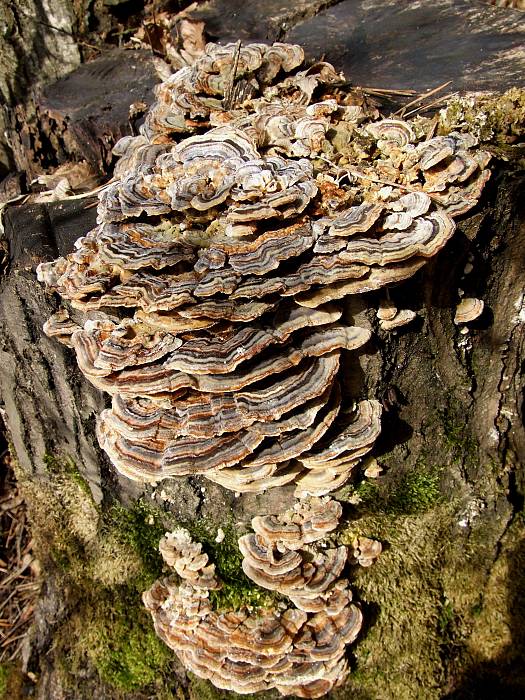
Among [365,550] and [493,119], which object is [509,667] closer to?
[365,550]

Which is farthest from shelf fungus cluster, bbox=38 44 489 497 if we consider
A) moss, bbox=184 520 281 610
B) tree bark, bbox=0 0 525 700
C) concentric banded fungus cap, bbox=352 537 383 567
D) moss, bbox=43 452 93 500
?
moss, bbox=43 452 93 500

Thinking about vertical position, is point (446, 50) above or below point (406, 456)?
above

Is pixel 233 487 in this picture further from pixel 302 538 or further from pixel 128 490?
pixel 128 490

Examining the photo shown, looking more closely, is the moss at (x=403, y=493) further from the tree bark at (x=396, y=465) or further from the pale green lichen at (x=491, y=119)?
the pale green lichen at (x=491, y=119)

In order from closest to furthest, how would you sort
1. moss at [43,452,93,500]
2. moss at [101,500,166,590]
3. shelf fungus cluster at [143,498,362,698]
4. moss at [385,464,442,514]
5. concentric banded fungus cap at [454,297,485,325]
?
concentric banded fungus cap at [454,297,485,325], shelf fungus cluster at [143,498,362,698], moss at [385,464,442,514], moss at [101,500,166,590], moss at [43,452,93,500]

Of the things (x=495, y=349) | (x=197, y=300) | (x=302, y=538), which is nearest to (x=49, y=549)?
(x=302, y=538)

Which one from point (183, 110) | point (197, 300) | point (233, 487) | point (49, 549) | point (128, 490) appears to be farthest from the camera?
point (49, 549)

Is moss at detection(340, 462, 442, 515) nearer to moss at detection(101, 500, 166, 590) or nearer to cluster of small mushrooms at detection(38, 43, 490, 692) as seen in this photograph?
cluster of small mushrooms at detection(38, 43, 490, 692)
